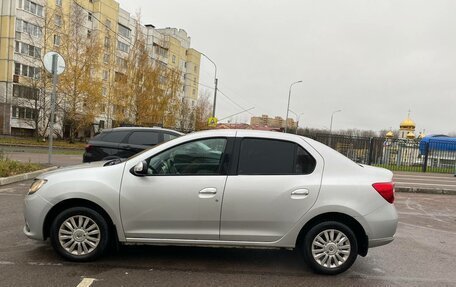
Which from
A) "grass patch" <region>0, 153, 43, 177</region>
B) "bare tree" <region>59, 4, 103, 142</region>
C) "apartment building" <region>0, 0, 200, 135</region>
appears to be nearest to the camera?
"grass patch" <region>0, 153, 43, 177</region>

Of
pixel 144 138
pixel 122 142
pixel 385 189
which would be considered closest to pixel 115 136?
pixel 122 142

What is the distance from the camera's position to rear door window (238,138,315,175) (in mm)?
4367

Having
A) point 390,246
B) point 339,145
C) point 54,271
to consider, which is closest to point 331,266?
point 390,246

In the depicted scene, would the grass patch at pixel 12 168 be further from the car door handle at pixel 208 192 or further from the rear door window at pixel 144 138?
the car door handle at pixel 208 192

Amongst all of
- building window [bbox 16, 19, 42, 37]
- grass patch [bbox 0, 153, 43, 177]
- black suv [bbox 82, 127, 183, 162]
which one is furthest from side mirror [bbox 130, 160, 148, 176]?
building window [bbox 16, 19, 42, 37]

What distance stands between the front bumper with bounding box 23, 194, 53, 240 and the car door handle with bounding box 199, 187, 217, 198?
5.81 feet

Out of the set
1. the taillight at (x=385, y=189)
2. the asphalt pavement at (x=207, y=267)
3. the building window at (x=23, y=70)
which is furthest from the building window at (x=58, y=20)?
the taillight at (x=385, y=189)

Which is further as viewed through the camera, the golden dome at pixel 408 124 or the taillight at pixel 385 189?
the golden dome at pixel 408 124

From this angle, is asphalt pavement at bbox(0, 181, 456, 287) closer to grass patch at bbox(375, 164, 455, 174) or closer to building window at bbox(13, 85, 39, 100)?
grass patch at bbox(375, 164, 455, 174)

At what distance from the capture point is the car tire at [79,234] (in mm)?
4277

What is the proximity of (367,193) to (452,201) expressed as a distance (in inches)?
328

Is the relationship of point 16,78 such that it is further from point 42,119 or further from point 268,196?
point 268,196

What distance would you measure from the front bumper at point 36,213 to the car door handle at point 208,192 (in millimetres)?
1772

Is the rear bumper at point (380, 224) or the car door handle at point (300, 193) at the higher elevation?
the car door handle at point (300, 193)
